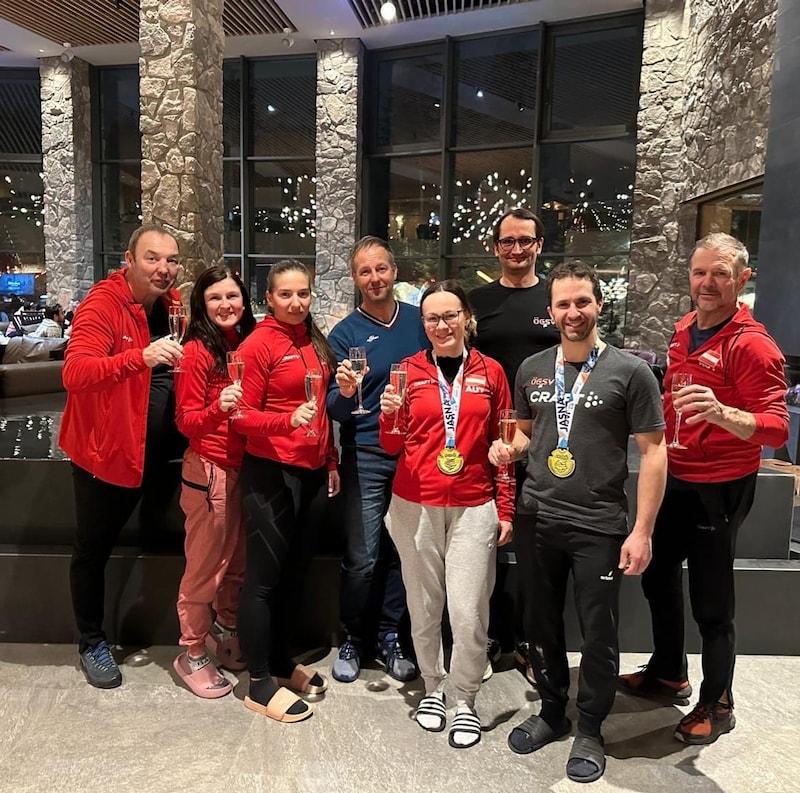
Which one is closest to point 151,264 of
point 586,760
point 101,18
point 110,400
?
point 110,400

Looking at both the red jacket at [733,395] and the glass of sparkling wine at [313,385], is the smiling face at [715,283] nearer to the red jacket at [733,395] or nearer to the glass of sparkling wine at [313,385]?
the red jacket at [733,395]

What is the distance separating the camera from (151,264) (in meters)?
2.34

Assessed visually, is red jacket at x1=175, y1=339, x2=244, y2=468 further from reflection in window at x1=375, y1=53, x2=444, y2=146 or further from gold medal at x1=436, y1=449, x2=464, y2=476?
reflection in window at x1=375, y1=53, x2=444, y2=146

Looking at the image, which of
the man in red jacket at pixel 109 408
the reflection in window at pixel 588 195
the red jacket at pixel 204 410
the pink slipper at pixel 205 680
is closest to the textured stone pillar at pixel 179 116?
the man in red jacket at pixel 109 408

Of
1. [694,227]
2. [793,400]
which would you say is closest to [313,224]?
[694,227]

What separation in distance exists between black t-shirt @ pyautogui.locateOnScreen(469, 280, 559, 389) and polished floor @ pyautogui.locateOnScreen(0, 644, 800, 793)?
1295 mm

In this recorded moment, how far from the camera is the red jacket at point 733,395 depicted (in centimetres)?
196

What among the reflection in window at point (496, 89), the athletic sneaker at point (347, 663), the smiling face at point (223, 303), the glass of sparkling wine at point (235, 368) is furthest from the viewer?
the reflection in window at point (496, 89)

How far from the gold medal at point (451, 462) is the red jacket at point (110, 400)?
1.12 metres

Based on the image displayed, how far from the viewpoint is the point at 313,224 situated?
10.5 metres

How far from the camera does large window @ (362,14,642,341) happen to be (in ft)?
28.7

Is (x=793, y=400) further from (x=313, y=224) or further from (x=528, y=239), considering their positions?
(x=313, y=224)

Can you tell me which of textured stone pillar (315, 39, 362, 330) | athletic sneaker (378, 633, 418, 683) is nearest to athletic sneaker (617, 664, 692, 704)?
athletic sneaker (378, 633, 418, 683)

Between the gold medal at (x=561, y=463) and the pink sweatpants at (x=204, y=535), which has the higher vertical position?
the gold medal at (x=561, y=463)
